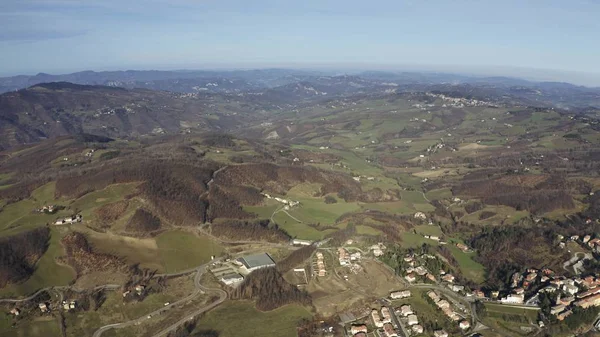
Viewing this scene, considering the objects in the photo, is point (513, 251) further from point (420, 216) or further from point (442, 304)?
point (442, 304)

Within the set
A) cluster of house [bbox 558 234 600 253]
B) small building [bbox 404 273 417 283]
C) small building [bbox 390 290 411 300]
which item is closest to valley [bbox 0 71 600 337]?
small building [bbox 404 273 417 283]

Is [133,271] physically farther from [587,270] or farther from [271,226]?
[587,270]

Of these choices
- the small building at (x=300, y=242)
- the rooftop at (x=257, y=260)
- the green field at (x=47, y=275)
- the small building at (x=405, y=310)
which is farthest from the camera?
the small building at (x=300, y=242)

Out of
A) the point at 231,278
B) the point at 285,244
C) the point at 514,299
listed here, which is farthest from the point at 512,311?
the point at 231,278

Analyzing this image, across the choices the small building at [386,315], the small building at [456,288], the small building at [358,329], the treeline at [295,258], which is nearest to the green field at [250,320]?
the small building at [358,329]

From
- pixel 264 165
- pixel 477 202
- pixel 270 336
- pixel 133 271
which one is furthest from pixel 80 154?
pixel 477 202

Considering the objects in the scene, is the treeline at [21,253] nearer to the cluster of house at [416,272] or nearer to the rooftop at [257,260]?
the rooftop at [257,260]
